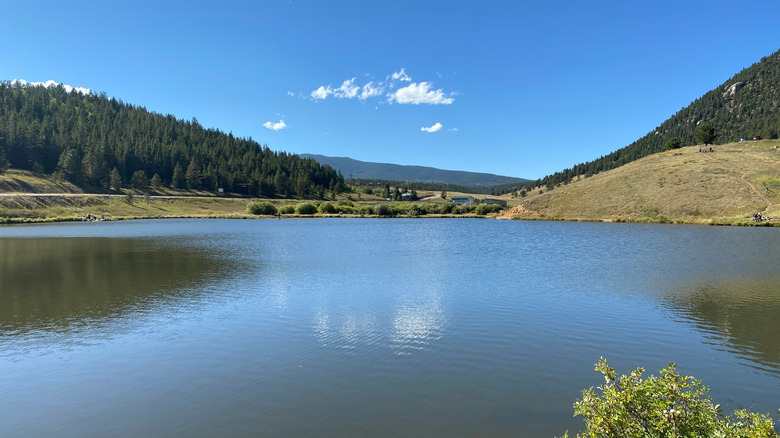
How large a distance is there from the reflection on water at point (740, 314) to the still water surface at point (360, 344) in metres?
0.10

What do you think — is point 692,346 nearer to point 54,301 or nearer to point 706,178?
point 54,301

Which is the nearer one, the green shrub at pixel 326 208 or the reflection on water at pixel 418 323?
the reflection on water at pixel 418 323

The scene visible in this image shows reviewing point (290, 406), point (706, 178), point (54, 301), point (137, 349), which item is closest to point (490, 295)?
point (290, 406)

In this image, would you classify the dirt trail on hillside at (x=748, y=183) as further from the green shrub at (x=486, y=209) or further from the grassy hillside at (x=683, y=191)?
the green shrub at (x=486, y=209)

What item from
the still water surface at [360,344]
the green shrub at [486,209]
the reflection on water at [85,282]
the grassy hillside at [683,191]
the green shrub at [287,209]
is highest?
the grassy hillside at [683,191]

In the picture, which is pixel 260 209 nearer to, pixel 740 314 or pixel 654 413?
pixel 740 314

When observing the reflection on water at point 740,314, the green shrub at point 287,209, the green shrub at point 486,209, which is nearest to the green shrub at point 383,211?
the green shrub at point 287,209

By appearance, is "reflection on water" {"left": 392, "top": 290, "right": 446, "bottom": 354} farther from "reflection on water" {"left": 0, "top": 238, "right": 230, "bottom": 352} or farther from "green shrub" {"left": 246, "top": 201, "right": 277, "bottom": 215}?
"green shrub" {"left": 246, "top": 201, "right": 277, "bottom": 215}

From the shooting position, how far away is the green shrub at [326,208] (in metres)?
153

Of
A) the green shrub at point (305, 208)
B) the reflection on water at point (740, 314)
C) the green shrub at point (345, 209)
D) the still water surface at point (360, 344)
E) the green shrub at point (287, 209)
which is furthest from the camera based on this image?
the green shrub at point (345, 209)

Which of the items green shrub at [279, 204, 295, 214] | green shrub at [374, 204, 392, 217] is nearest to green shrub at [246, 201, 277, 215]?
green shrub at [279, 204, 295, 214]

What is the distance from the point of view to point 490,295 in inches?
888

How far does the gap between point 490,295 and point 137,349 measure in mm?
16370

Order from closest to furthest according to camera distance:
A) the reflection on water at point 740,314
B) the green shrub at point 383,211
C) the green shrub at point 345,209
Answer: the reflection on water at point 740,314, the green shrub at point 383,211, the green shrub at point 345,209
